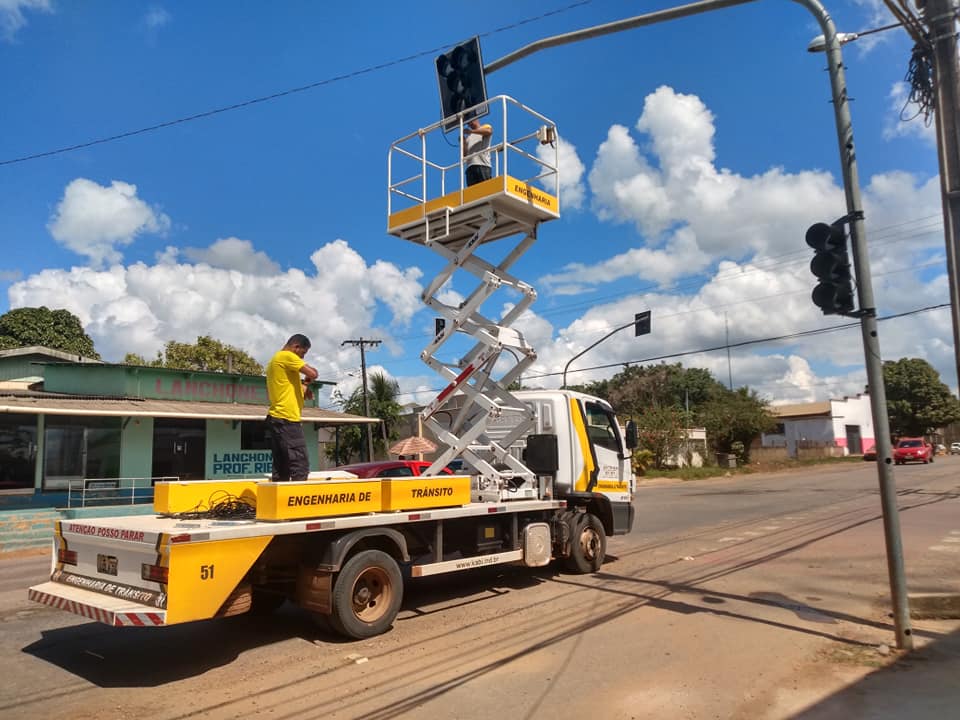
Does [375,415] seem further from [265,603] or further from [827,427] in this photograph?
[827,427]

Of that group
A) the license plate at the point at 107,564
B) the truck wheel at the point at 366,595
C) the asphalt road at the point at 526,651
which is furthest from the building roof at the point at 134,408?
the truck wheel at the point at 366,595

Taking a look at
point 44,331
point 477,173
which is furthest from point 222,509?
point 44,331

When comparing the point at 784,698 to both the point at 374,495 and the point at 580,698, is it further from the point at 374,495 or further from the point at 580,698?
the point at 374,495

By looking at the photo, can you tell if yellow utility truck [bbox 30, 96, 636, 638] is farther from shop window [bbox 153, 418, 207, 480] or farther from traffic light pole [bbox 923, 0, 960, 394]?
shop window [bbox 153, 418, 207, 480]

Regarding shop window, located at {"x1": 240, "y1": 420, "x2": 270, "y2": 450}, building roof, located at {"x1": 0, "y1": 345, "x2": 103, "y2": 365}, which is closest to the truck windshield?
shop window, located at {"x1": 240, "y1": 420, "x2": 270, "y2": 450}

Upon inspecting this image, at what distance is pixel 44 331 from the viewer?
3922cm

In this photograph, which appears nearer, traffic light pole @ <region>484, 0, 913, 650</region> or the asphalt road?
the asphalt road

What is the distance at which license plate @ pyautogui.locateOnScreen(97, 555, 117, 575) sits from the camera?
5.66 metres

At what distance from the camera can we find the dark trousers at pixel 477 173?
8.76m

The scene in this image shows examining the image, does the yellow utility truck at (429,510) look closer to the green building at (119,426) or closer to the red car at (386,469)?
the red car at (386,469)

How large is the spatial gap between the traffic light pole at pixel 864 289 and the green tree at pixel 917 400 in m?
63.2

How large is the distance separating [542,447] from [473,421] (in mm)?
1019

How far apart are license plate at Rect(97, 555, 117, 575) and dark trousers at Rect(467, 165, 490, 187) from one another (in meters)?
5.74

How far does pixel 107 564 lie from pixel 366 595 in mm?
2224
